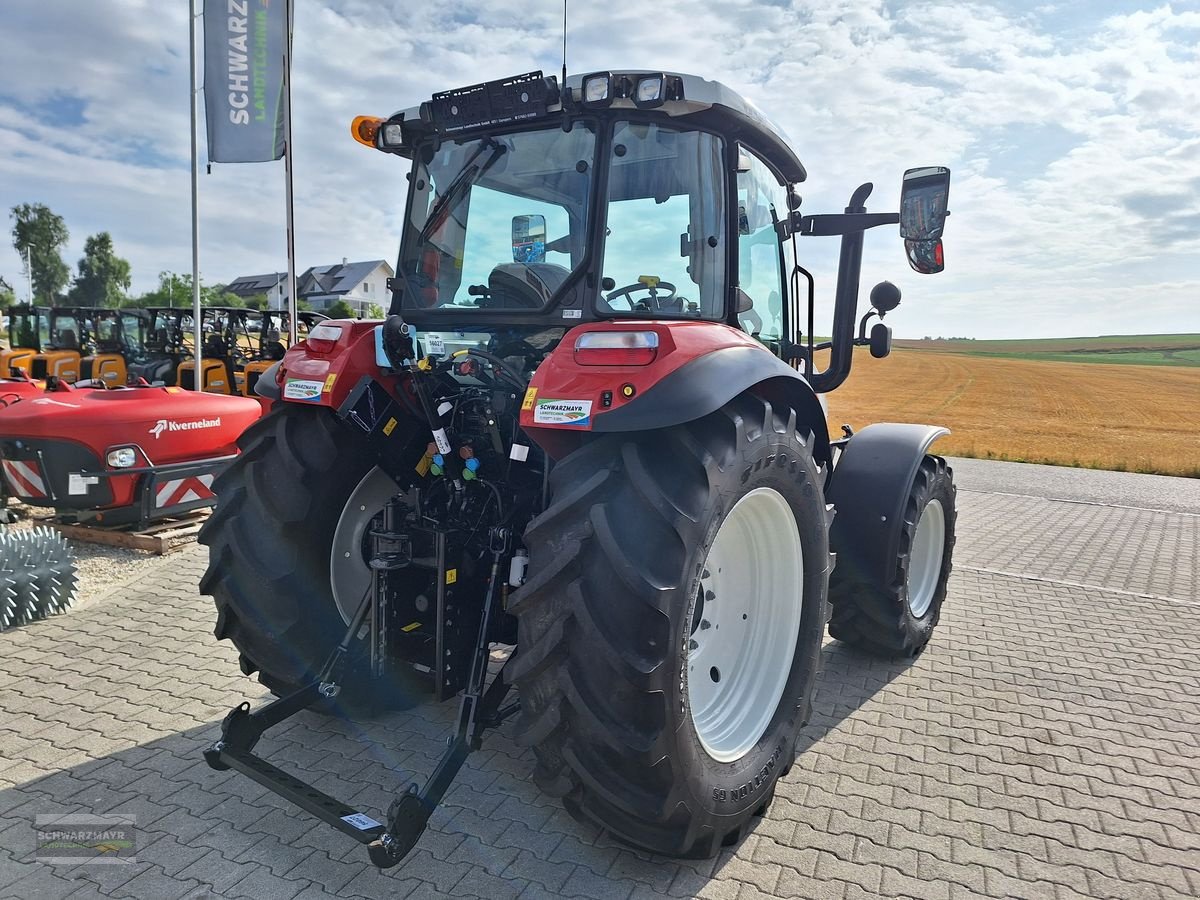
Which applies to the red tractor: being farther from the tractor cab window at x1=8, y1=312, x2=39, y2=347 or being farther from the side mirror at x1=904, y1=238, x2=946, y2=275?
the tractor cab window at x1=8, y1=312, x2=39, y2=347

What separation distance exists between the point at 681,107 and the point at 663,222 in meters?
0.38

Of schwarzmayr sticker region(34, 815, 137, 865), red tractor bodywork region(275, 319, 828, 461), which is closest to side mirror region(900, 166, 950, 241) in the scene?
red tractor bodywork region(275, 319, 828, 461)

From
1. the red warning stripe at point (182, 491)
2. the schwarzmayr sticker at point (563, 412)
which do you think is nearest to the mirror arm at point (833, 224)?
the schwarzmayr sticker at point (563, 412)

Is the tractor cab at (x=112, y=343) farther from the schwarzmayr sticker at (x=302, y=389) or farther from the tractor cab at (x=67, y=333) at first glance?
the schwarzmayr sticker at (x=302, y=389)

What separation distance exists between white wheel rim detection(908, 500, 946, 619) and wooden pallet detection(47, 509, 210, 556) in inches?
196

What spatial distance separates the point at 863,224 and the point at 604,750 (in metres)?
2.66

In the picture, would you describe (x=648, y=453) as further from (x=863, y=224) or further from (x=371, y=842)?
(x=863, y=224)

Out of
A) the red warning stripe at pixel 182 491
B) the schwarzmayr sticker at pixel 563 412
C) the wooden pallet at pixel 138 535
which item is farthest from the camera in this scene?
the red warning stripe at pixel 182 491

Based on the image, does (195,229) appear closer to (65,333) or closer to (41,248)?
(65,333)

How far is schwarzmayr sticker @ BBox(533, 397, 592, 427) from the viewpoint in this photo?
2107 mm

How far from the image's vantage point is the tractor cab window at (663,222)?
267 cm

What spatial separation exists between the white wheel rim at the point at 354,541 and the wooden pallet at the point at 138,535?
3.24 metres

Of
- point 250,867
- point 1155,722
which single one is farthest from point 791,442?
point 1155,722

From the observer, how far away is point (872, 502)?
368cm
